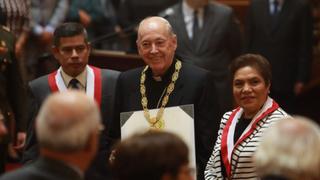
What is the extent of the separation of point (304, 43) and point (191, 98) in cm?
296

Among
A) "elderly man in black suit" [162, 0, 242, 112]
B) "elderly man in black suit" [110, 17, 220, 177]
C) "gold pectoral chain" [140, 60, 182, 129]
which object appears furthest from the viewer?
"elderly man in black suit" [162, 0, 242, 112]

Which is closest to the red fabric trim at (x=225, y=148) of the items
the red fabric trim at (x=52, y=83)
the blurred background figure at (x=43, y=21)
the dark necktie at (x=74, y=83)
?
the dark necktie at (x=74, y=83)

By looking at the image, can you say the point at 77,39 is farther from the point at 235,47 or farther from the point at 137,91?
the point at 235,47

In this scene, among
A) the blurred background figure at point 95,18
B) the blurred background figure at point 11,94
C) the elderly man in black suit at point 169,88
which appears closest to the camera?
the elderly man in black suit at point 169,88

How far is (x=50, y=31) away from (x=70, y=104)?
502 cm

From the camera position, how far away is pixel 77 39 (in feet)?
16.2

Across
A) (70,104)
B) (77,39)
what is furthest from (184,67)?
(70,104)

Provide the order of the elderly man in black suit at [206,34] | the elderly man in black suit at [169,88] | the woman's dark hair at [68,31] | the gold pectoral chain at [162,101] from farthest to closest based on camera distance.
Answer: the elderly man in black suit at [206,34] → the woman's dark hair at [68,31] → the elderly man in black suit at [169,88] → the gold pectoral chain at [162,101]

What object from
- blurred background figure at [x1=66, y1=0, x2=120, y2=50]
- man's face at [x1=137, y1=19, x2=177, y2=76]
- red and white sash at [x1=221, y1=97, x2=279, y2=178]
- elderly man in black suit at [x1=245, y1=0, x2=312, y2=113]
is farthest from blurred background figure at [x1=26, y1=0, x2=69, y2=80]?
red and white sash at [x1=221, y1=97, x2=279, y2=178]

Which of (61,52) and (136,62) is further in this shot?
(136,62)

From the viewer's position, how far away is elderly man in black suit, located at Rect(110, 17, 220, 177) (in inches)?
190

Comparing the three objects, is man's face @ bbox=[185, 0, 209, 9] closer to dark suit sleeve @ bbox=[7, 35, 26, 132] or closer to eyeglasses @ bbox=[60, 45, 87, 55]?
dark suit sleeve @ bbox=[7, 35, 26, 132]

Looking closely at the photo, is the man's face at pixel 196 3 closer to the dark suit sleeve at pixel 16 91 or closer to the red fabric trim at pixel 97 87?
the dark suit sleeve at pixel 16 91

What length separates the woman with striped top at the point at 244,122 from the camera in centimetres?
457
